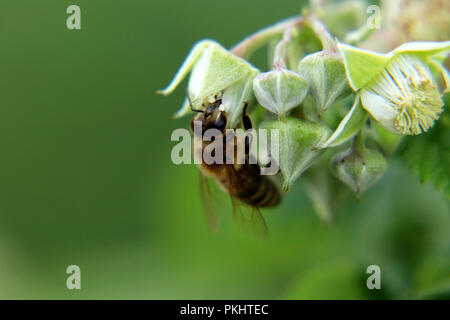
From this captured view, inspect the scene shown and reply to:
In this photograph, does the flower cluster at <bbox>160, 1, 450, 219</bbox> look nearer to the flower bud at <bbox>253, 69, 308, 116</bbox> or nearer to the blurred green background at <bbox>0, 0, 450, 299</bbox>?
the flower bud at <bbox>253, 69, 308, 116</bbox>

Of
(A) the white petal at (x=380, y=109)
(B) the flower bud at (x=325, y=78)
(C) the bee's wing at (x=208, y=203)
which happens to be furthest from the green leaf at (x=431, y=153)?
(C) the bee's wing at (x=208, y=203)

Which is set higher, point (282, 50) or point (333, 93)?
point (282, 50)

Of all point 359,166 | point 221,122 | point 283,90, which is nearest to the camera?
point 283,90

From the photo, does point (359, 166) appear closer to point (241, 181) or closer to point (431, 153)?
point (431, 153)

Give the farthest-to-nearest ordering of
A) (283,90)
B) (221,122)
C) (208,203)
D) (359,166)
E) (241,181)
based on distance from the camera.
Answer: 1. (208,203)
2. (241,181)
3. (221,122)
4. (359,166)
5. (283,90)

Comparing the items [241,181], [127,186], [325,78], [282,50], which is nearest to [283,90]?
[325,78]

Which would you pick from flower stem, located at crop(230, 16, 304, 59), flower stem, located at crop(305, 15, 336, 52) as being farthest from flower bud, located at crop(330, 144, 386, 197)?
flower stem, located at crop(230, 16, 304, 59)
